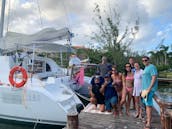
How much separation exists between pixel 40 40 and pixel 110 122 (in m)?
5.47

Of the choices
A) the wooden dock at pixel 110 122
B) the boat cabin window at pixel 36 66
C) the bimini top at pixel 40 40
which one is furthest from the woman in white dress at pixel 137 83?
the boat cabin window at pixel 36 66

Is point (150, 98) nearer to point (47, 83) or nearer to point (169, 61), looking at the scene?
point (47, 83)

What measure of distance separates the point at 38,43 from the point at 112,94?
4243 millimetres

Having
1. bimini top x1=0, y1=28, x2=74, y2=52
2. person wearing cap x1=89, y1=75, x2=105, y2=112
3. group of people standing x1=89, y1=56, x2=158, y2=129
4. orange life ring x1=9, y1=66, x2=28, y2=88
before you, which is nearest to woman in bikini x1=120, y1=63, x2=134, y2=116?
group of people standing x1=89, y1=56, x2=158, y2=129

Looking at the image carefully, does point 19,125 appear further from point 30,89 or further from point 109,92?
point 109,92

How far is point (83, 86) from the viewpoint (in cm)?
1317

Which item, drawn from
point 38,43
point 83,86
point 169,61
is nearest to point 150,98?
point 38,43

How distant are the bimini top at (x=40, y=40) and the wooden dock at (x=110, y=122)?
4.00 m

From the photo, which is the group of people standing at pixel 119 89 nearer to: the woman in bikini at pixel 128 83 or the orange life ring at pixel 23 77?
the woman in bikini at pixel 128 83

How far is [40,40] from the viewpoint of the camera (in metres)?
11.6

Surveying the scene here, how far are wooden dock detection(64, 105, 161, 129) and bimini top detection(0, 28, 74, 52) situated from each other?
4001 mm

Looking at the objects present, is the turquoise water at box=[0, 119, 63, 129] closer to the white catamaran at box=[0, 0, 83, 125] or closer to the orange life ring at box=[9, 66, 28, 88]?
the white catamaran at box=[0, 0, 83, 125]

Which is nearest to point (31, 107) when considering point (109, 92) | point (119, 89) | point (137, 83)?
point (109, 92)

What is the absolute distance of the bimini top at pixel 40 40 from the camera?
437 inches
